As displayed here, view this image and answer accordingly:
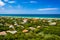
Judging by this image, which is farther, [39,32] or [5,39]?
[39,32]

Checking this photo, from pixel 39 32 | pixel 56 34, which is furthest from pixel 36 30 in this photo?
pixel 56 34

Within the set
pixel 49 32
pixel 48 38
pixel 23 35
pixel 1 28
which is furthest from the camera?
pixel 1 28

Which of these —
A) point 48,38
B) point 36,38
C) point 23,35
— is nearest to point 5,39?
point 23,35

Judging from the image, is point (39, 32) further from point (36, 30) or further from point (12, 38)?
point (12, 38)

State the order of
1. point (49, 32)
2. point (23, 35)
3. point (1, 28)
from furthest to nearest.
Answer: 1. point (1, 28)
2. point (49, 32)
3. point (23, 35)

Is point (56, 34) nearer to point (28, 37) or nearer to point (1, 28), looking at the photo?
point (28, 37)

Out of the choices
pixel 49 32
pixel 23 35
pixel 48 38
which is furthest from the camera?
pixel 49 32

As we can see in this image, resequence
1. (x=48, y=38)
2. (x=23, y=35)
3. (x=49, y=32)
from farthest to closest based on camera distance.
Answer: (x=49, y=32) → (x=23, y=35) → (x=48, y=38)

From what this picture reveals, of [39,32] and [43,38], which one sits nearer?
[43,38]
